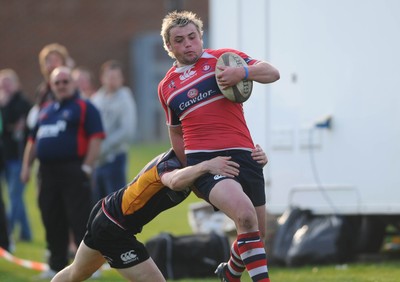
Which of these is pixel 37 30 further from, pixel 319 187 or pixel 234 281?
pixel 234 281

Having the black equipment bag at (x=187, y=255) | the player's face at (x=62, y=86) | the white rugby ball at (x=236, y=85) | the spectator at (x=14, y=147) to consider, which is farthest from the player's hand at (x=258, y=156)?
the spectator at (x=14, y=147)

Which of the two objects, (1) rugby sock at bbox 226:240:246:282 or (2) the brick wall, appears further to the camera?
(2) the brick wall

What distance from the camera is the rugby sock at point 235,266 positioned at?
7551 millimetres

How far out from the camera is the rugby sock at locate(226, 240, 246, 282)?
7551 millimetres

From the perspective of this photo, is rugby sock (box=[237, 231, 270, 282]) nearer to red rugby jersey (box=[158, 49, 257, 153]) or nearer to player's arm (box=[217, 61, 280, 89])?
red rugby jersey (box=[158, 49, 257, 153])

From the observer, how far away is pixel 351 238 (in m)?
11.0

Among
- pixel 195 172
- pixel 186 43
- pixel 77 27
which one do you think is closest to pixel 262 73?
pixel 186 43

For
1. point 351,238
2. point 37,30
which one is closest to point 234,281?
point 351,238

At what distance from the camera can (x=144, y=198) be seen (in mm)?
7133

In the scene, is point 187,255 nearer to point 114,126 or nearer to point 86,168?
point 86,168

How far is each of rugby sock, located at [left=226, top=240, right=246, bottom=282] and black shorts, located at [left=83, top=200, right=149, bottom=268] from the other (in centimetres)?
64

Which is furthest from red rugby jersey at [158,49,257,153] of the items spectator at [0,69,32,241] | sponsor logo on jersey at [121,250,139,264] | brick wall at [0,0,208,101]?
brick wall at [0,0,208,101]

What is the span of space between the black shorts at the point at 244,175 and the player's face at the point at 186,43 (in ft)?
2.12

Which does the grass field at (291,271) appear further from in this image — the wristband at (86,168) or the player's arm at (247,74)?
the player's arm at (247,74)
